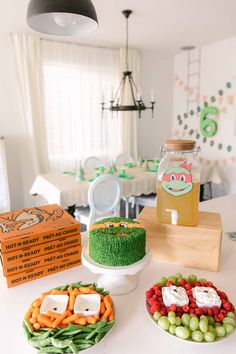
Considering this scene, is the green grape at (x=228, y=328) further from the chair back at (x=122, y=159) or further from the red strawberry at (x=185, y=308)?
the chair back at (x=122, y=159)

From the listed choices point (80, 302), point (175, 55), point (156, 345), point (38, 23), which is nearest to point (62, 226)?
point (80, 302)

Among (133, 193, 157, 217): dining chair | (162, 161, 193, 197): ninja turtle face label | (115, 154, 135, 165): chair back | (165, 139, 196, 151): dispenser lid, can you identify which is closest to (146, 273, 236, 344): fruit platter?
(162, 161, 193, 197): ninja turtle face label

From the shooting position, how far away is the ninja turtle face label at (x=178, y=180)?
0.88 m

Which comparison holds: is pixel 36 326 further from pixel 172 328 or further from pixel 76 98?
pixel 76 98

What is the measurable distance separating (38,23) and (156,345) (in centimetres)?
153

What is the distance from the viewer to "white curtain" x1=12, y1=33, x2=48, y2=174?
10.9 ft

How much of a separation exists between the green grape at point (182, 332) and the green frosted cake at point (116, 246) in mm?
204

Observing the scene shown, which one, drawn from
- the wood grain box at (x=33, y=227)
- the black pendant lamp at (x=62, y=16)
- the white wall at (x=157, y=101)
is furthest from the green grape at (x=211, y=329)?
the white wall at (x=157, y=101)

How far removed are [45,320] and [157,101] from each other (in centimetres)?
447

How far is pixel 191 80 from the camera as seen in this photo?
4324 millimetres

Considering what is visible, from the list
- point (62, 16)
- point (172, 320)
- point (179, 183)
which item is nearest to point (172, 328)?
point (172, 320)

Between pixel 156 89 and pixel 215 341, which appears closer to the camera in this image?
pixel 215 341

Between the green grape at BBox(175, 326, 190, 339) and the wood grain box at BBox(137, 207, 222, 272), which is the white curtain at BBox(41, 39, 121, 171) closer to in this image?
the wood grain box at BBox(137, 207, 222, 272)

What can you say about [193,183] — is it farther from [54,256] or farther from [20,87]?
[20,87]
